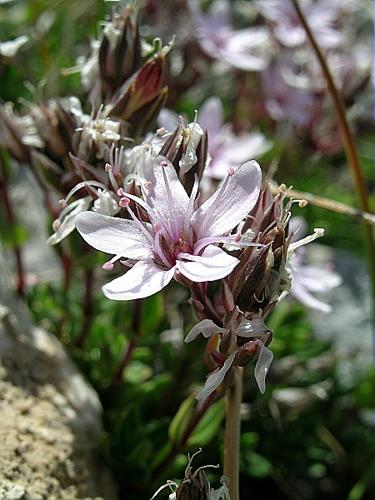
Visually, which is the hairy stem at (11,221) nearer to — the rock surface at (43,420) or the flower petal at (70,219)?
the rock surface at (43,420)

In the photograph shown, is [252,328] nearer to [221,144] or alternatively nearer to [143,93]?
[143,93]

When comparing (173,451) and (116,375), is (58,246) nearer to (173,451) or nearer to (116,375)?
(116,375)

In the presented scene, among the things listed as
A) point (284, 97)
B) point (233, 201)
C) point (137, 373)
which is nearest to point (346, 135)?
point (233, 201)

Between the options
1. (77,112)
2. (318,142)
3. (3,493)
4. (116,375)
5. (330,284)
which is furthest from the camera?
(318,142)

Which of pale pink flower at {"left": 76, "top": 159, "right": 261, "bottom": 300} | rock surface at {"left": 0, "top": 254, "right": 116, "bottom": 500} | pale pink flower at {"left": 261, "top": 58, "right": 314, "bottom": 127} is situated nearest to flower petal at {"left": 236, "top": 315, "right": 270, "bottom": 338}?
pale pink flower at {"left": 76, "top": 159, "right": 261, "bottom": 300}

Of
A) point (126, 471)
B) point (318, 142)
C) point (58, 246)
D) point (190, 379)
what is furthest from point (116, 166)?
point (318, 142)
